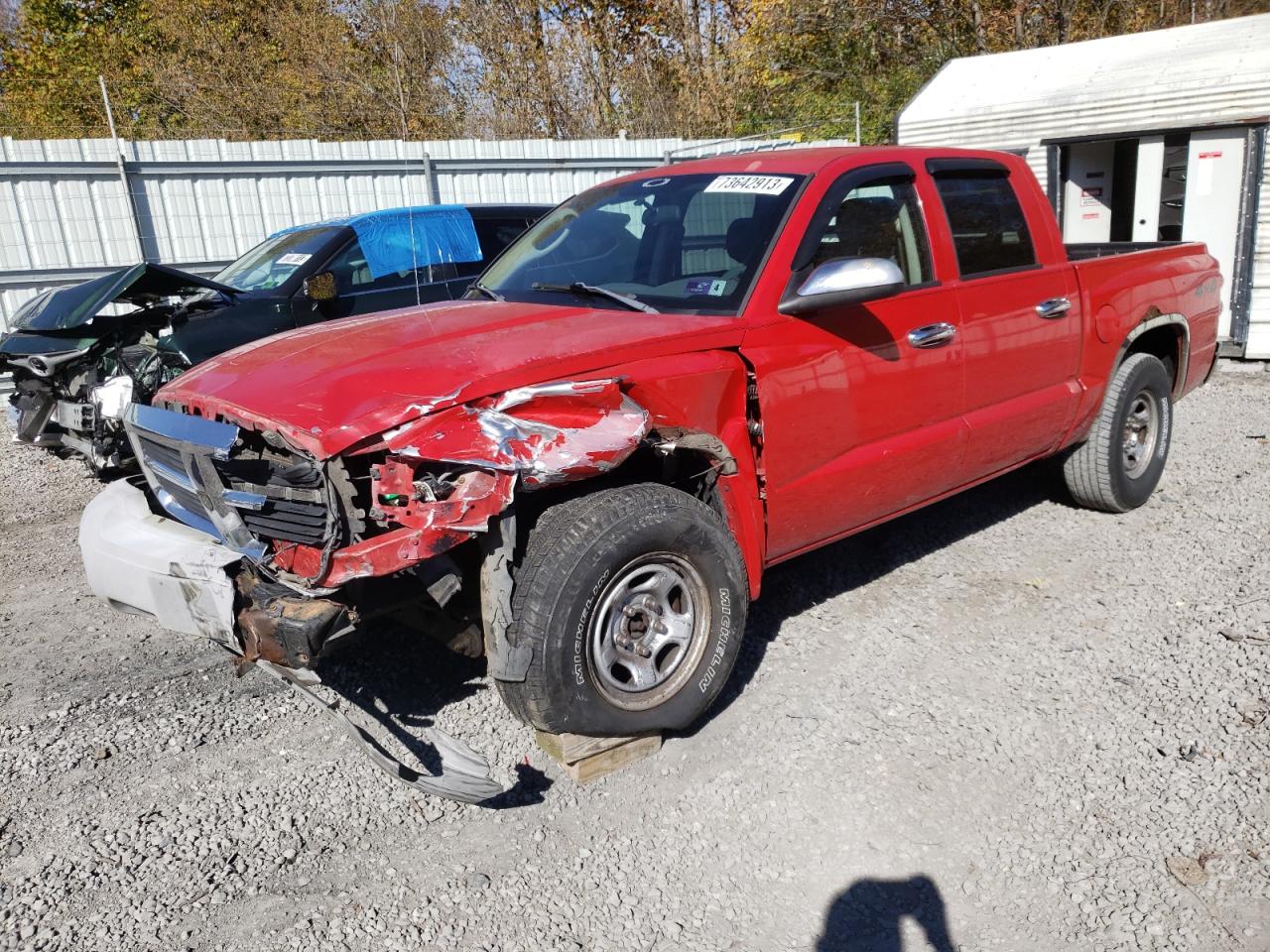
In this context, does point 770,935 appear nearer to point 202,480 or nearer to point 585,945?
point 585,945

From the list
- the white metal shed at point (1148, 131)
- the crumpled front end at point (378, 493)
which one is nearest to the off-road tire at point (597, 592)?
the crumpled front end at point (378, 493)

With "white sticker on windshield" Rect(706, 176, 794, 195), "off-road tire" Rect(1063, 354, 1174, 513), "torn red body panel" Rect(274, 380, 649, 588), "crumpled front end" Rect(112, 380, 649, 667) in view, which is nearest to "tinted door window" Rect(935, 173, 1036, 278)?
"white sticker on windshield" Rect(706, 176, 794, 195)

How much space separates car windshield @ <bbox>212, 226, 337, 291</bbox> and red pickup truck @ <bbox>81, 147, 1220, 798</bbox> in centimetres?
342

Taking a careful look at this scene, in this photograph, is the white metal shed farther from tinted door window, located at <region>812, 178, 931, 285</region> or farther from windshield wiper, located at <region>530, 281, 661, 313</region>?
windshield wiper, located at <region>530, 281, 661, 313</region>

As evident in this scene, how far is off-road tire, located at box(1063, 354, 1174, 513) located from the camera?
5.32 meters

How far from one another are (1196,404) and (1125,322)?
154 inches

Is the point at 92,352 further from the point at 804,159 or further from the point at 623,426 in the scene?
the point at 623,426

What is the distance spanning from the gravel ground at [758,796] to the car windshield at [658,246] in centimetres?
155

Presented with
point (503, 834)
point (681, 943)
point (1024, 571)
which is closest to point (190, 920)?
point (503, 834)

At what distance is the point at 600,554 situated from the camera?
300cm

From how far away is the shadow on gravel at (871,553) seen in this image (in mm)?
4277

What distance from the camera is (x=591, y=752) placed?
327 centimetres

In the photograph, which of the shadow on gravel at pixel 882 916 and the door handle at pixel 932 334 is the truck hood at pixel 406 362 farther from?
the shadow on gravel at pixel 882 916

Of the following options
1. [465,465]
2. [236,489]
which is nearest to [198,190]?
[236,489]
